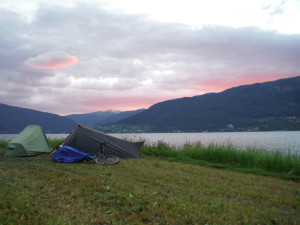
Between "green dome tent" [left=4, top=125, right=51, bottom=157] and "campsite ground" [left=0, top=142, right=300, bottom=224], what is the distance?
6.18 m

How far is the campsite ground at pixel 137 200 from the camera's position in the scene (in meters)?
4.65

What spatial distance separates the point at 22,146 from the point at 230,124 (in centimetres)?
18524

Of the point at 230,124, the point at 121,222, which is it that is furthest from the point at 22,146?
the point at 230,124

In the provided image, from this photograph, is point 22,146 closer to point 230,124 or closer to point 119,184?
point 119,184

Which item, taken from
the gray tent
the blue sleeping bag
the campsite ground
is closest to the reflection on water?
the gray tent

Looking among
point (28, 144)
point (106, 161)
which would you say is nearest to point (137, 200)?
point (106, 161)

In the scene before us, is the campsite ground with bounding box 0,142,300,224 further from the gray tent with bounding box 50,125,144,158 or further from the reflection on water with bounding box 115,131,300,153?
the reflection on water with bounding box 115,131,300,153

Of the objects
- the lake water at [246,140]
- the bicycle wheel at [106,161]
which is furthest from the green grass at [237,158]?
the bicycle wheel at [106,161]

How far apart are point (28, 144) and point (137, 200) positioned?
11.3m

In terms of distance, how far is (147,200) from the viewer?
5.57 m

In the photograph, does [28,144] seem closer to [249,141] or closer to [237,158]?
[237,158]

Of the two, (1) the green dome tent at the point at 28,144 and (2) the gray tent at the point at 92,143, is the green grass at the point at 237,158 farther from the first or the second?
(1) the green dome tent at the point at 28,144

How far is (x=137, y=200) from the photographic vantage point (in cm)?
552

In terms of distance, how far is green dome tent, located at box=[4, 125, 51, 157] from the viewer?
45.9 ft
